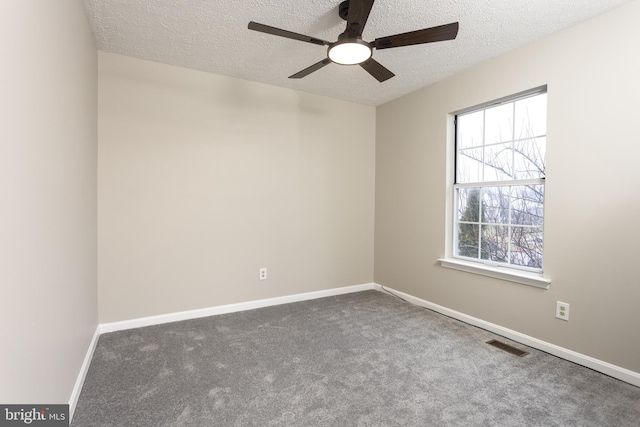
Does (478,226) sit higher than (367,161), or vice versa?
(367,161)

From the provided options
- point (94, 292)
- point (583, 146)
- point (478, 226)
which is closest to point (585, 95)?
point (583, 146)

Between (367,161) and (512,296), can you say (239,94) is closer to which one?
(367,161)

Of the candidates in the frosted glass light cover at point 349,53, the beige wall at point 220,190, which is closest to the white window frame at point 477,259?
the beige wall at point 220,190

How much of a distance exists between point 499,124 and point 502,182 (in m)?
0.55

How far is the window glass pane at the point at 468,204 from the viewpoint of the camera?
3.09m

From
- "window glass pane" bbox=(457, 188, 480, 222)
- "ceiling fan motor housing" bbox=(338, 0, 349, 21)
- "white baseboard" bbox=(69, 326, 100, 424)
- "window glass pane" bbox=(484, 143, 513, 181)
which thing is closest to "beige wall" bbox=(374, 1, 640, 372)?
"window glass pane" bbox=(484, 143, 513, 181)

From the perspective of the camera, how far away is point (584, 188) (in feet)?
7.28

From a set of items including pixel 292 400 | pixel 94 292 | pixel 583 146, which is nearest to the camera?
pixel 292 400

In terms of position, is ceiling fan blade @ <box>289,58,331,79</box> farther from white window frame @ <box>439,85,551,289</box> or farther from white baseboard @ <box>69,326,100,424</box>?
white baseboard @ <box>69,326,100,424</box>

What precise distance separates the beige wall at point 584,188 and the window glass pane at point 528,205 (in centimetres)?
15

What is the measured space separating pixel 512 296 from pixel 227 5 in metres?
3.14

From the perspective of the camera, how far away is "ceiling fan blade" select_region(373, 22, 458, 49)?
1.78 metres

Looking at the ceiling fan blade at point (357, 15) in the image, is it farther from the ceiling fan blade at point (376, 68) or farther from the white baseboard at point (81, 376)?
the white baseboard at point (81, 376)

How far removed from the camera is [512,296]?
264 centimetres
